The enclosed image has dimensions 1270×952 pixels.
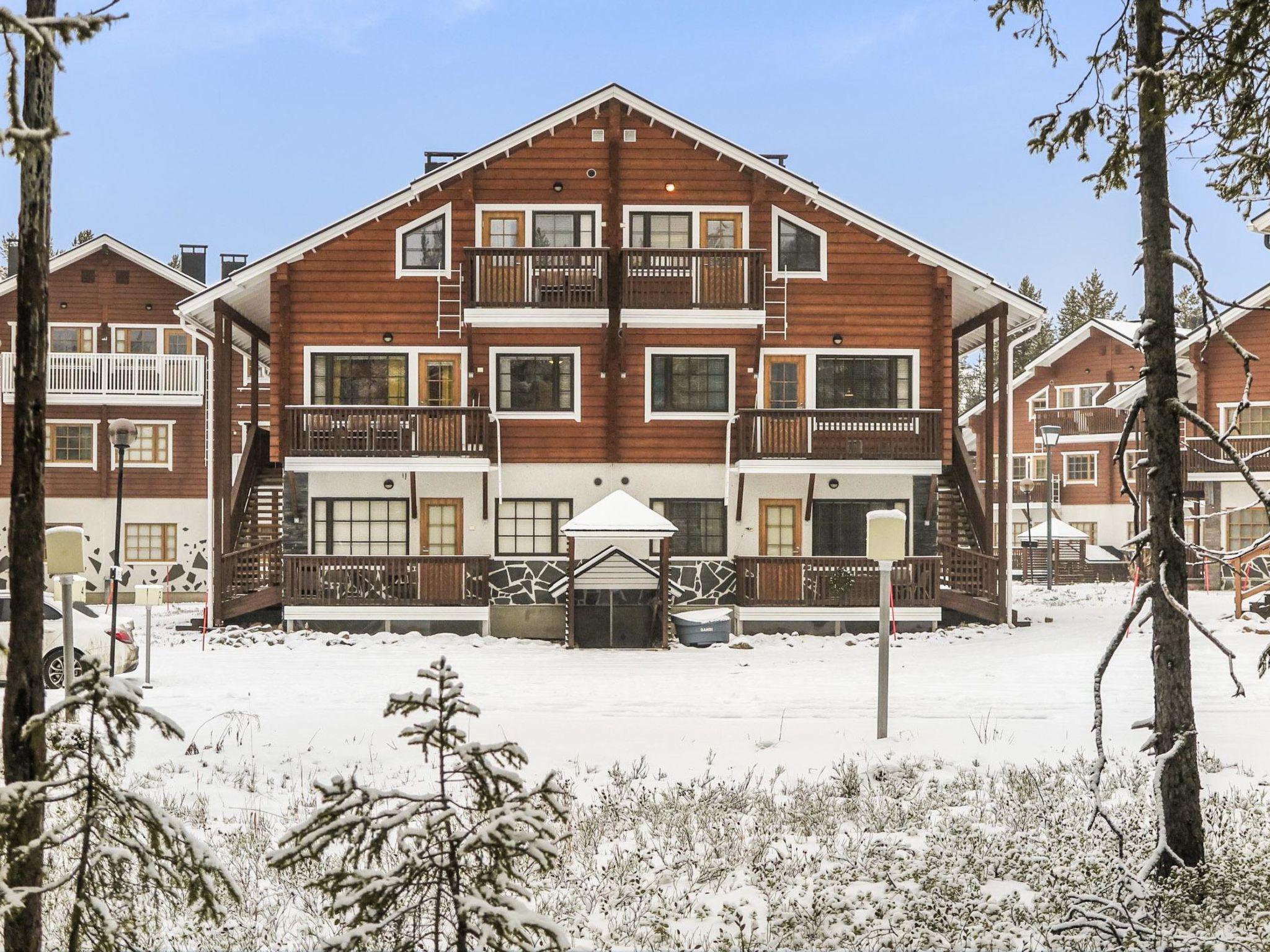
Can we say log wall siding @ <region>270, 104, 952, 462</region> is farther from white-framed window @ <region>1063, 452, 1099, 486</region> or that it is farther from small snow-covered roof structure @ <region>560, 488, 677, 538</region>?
white-framed window @ <region>1063, 452, 1099, 486</region>

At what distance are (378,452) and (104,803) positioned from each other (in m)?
17.7

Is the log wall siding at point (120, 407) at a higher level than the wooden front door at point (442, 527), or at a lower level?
higher

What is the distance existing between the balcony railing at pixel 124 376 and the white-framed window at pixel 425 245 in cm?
1209

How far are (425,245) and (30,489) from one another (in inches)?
755

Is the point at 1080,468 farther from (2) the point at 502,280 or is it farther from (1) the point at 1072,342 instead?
(2) the point at 502,280

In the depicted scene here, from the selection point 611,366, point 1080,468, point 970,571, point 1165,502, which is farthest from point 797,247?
point 1080,468

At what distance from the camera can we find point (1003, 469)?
2384cm

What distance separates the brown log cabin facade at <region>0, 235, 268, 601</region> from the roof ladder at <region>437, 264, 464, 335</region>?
1175cm

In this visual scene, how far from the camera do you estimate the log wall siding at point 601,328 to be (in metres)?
22.7

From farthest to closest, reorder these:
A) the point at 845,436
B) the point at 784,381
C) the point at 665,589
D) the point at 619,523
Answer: the point at 784,381
the point at 845,436
the point at 665,589
the point at 619,523

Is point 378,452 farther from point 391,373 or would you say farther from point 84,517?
point 84,517

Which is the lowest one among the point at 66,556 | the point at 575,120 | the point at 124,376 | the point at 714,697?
the point at 714,697

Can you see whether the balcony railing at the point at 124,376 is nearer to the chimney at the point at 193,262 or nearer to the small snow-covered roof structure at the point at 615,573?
the chimney at the point at 193,262

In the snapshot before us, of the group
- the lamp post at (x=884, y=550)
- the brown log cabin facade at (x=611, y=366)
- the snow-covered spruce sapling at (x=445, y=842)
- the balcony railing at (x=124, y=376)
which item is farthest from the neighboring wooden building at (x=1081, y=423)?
the snow-covered spruce sapling at (x=445, y=842)
